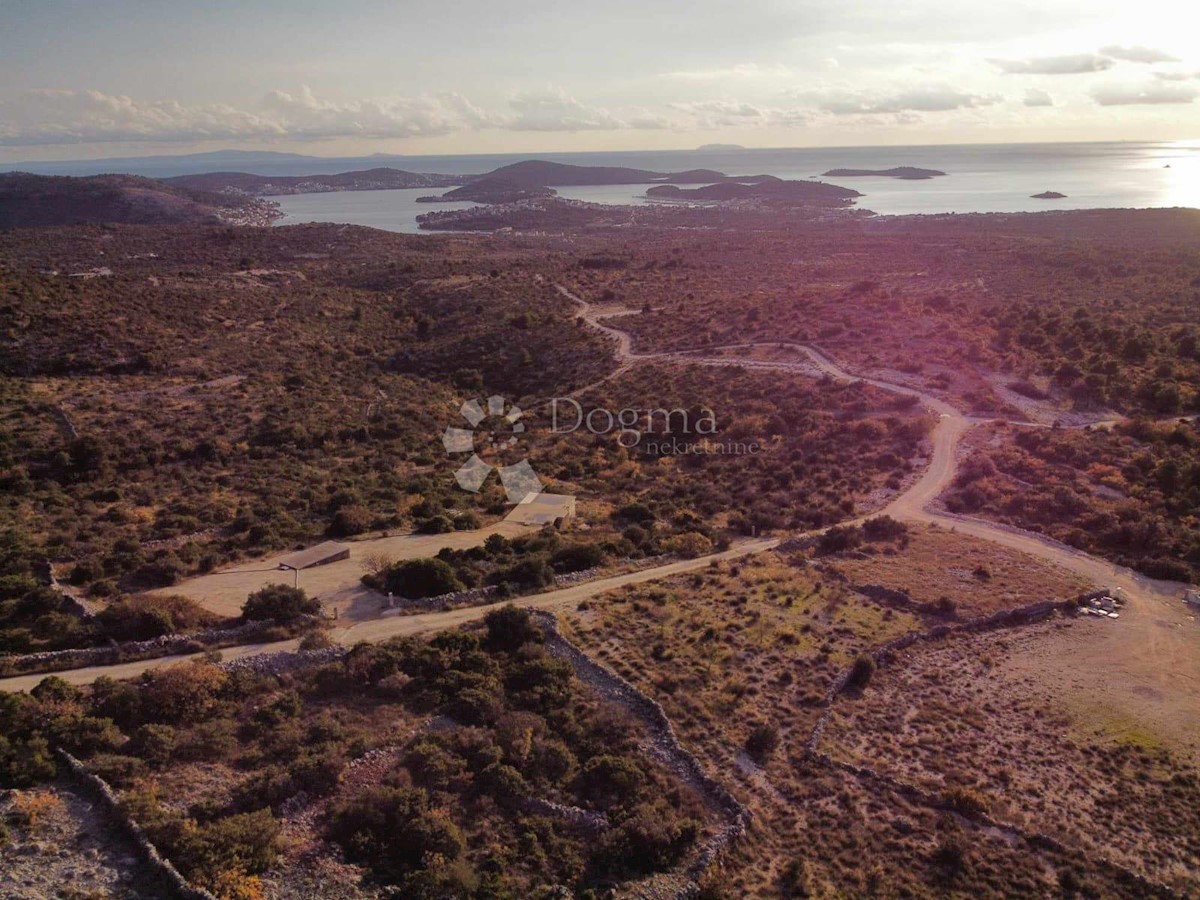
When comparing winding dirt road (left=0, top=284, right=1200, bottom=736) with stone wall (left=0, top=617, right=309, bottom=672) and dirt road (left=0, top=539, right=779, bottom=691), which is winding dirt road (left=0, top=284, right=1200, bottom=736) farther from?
stone wall (left=0, top=617, right=309, bottom=672)

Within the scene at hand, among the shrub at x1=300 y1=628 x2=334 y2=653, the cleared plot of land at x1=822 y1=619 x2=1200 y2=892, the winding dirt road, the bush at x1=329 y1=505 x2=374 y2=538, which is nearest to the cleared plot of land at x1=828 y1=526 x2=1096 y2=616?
the winding dirt road

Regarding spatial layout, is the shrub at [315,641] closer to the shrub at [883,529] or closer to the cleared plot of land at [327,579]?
the cleared plot of land at [327,579]

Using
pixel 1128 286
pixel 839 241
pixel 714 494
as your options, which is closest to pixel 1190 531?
pixel 714 494

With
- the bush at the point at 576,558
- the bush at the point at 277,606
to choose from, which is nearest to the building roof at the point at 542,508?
the bush at the point at 576,558

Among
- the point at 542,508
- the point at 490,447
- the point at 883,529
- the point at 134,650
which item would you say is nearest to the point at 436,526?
the point at 542,508

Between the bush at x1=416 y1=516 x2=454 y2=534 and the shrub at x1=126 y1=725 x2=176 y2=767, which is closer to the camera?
the shrub at x1=126 y1=725 x2=176 y2=767

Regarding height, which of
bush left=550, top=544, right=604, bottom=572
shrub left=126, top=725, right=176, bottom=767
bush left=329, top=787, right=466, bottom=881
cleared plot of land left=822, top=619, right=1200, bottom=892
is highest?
shrub left=126, top=725, right=176, bottom=767

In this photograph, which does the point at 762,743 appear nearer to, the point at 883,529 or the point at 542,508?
the point at 883,529
